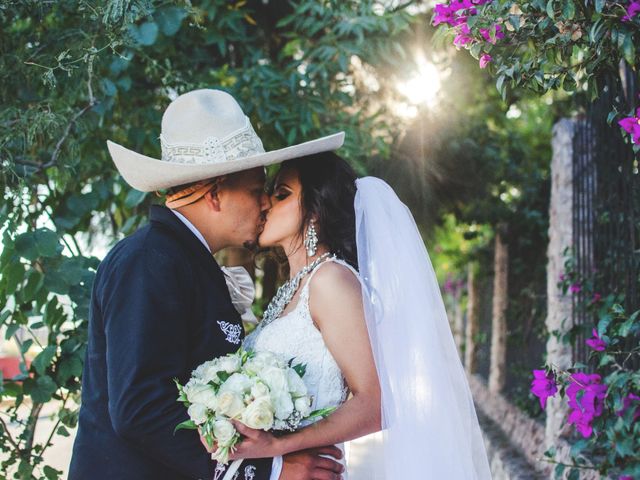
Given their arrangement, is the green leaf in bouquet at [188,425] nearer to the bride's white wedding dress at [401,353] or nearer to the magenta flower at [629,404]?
the bride's white wedding dress at [401,353]

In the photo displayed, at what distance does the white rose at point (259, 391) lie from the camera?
1995 mm

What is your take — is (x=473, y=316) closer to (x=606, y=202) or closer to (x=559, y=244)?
(x=559, y=244)

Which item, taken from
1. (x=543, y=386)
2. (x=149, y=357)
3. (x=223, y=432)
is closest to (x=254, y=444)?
(x=223, y=432)

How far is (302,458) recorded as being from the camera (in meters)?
2.27

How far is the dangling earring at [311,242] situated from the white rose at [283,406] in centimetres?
74

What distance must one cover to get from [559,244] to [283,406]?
4010 millimetres

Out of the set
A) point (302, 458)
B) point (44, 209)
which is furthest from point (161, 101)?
point (302, 458)

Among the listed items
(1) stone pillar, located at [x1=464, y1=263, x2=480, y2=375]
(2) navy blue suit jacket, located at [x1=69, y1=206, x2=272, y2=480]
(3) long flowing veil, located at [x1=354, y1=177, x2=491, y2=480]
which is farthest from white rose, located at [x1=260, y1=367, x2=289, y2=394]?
(1) stone pillar, located at [x1=464, y1=263, x2=480, y2=375]

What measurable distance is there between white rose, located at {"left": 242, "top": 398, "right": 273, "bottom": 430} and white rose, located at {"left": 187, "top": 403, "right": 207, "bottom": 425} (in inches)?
4.2

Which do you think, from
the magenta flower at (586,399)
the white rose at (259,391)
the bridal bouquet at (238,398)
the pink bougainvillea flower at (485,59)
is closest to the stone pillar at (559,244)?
the magenta flower at (586,399)

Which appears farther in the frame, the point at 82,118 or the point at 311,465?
the point at 82,118

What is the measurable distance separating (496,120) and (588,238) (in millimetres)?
5967

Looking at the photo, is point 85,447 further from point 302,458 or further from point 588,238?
point 588,238

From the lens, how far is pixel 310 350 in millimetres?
2498
